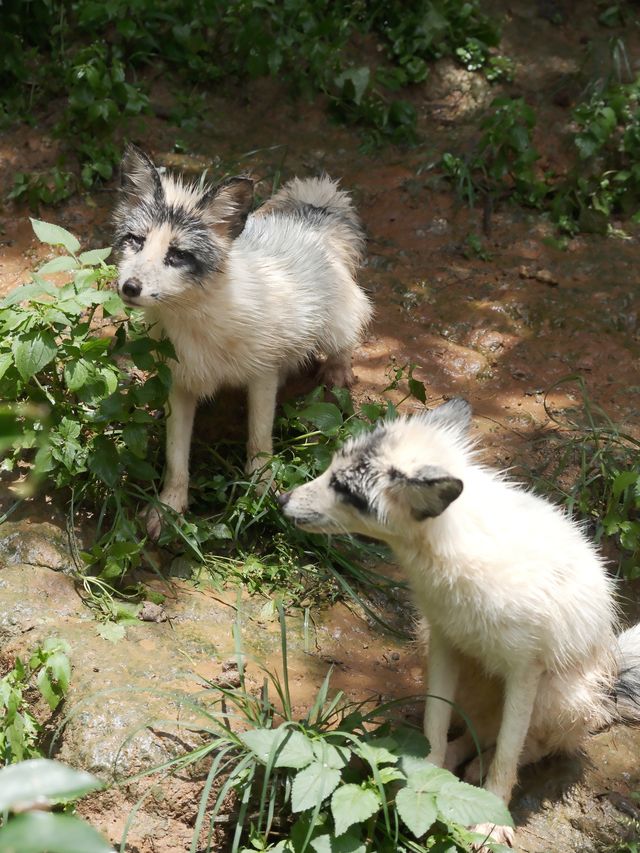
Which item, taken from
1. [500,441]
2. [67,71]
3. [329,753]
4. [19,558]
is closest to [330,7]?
[67,71]

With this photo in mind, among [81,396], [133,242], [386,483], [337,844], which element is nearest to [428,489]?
[386,483]

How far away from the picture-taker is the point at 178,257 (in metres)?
4.55

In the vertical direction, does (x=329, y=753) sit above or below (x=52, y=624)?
above

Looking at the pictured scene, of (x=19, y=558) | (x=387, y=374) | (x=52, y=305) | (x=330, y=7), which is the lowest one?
(x=19, y=558)

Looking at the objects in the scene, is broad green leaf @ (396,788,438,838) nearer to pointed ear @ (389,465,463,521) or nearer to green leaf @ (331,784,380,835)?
green leaf @ (331,784,380,835)

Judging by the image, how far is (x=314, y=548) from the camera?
497cm

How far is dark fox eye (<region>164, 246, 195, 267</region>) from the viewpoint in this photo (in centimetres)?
452

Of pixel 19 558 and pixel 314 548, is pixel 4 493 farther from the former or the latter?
pixel 314 548

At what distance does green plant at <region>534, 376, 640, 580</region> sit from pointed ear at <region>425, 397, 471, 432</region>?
129cm

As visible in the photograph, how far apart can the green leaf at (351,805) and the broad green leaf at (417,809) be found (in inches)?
3.7

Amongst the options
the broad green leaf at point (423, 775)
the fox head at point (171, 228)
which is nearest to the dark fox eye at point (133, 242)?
the fox head at point (171, 228)

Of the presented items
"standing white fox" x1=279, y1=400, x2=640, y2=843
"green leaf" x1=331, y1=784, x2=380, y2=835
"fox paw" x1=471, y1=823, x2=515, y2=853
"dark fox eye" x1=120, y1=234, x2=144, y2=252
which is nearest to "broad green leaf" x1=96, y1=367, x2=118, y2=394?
"dark fox eye" x1=120, y1=234, x2=144, y2=252

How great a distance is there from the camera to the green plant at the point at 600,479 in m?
4.85

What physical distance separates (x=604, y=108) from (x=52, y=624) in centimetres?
564
